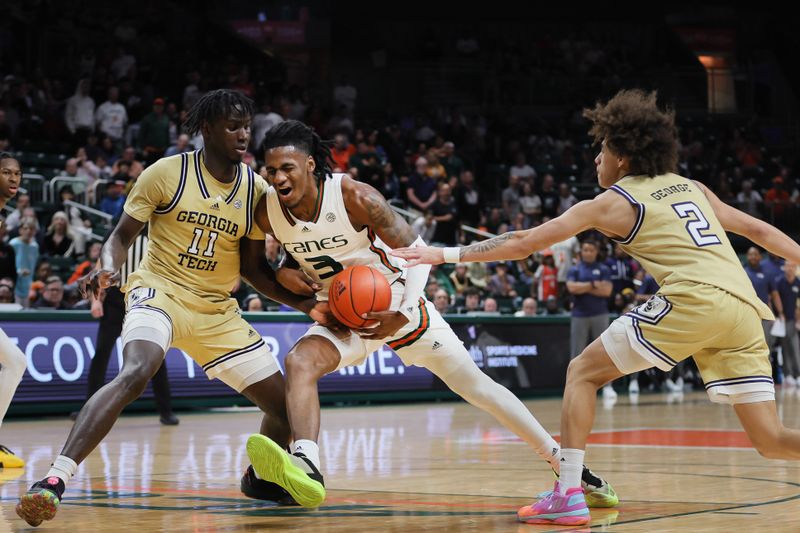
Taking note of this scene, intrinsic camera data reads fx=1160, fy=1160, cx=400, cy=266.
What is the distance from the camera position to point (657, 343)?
205 inches

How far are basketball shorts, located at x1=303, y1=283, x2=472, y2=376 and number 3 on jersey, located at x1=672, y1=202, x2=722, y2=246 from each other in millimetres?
1356

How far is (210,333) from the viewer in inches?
241

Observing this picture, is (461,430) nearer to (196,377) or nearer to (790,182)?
(196,377)

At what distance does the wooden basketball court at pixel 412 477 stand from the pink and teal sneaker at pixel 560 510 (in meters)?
0.09

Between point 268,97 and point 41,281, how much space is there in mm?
8728

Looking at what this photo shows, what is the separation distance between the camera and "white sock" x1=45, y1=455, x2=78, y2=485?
17.0 feet

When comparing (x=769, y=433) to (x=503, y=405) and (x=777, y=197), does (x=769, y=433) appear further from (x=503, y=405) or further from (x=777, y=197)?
(x=777, y=197)

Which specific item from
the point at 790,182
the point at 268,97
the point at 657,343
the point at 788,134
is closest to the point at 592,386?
the point at 657,343

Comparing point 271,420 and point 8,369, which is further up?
point 8,369

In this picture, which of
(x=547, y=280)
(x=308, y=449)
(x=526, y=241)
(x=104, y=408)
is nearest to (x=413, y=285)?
(x=526, y=241)

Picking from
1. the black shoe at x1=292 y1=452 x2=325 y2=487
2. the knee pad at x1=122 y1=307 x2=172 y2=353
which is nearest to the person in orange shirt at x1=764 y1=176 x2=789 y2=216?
the knee pad at x1=122 y1=307 x2=172 y2=353

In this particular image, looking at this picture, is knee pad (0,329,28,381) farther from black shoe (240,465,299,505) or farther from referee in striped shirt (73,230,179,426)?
referee in striped shirt (73,230,179,426)

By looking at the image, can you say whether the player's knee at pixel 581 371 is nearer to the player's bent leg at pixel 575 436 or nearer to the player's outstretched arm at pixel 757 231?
the player's bent leg at pixel 575 436

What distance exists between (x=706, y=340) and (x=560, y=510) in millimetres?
1006
